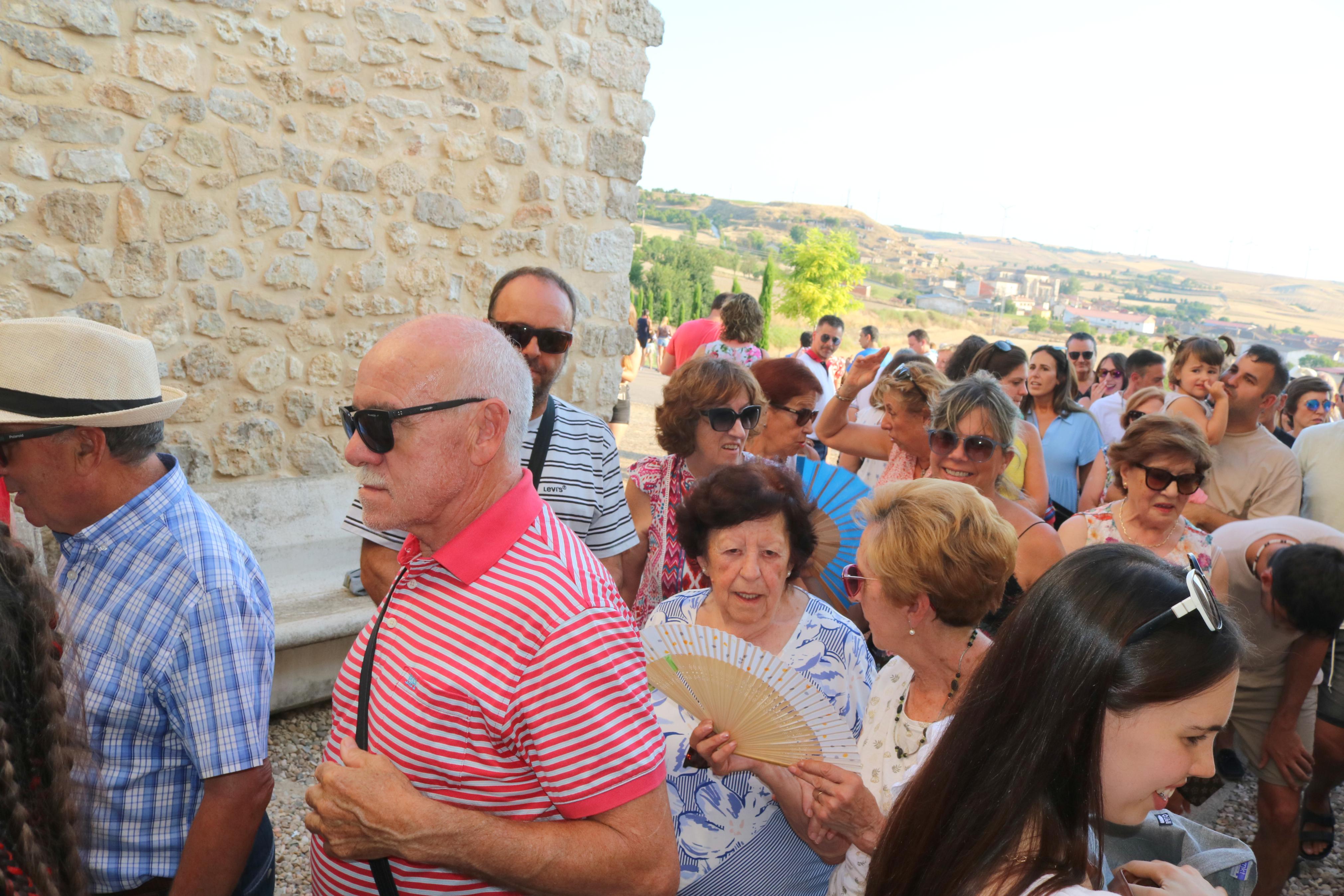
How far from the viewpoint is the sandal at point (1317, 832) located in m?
3.88

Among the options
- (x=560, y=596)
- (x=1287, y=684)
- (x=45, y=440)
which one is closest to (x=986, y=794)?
(x=560, y=596)

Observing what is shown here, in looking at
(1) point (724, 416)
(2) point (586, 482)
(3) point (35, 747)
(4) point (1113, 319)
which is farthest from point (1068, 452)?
(4) point (1113, 319)

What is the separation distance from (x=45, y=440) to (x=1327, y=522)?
6190 millimetres

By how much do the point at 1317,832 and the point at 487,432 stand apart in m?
4.20

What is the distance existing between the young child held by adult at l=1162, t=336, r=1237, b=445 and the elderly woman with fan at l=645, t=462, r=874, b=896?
3554 millimetres

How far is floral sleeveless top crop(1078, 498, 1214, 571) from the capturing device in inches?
134

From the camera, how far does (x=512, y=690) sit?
1.43m

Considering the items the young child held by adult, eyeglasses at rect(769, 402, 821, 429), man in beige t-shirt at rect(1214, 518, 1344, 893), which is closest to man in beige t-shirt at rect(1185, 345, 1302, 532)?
the young child held by adult

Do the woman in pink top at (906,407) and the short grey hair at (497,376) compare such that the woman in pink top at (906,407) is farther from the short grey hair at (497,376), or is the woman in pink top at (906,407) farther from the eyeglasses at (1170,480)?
the short grey hair at (497,376)

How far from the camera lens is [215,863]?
1.72 meters

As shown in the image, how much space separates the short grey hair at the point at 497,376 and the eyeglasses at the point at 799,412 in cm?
265

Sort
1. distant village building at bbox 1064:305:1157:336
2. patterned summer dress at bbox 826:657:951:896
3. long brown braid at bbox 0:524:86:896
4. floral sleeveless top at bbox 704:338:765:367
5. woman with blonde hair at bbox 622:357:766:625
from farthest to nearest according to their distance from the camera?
distant village building at bbox 1064:305:1157:336 → floral sleeveless top at bbox 704:338:765:367 → woman with blonde hair at bbox 622:357:766:625 → patterned summer dress at bbox 826:657:951:896 → long brown braid at bbox 0:524:86:896

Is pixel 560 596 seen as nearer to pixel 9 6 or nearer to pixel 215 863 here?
pixel 215 863

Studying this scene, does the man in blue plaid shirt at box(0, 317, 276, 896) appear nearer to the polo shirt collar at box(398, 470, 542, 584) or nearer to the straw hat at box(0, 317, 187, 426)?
the straw hat at box(0, 317, 187, 426)
